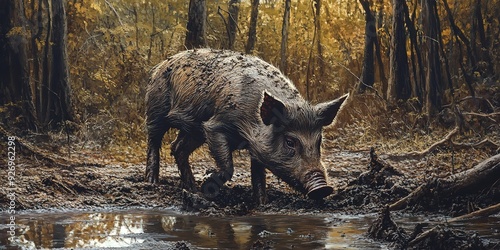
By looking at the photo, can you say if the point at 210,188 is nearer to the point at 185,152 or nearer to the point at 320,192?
the point at 185,152

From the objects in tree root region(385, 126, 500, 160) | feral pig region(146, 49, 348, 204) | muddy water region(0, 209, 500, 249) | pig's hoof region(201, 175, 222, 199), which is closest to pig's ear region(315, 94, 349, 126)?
feral pig region(146, 49, 348, 204)

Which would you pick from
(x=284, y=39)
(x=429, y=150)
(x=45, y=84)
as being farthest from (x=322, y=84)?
(x=429, y=150)

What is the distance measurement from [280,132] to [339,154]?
18.9ft

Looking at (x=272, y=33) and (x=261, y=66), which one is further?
(x=272, y=33)

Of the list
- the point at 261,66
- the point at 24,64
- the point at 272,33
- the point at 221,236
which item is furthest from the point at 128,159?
the point at 272,33

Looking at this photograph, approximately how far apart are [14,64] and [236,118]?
5870mm

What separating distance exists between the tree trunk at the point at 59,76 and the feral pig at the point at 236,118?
186 inches

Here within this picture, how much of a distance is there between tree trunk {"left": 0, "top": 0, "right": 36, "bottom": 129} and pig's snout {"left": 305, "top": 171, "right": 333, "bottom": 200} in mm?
6637

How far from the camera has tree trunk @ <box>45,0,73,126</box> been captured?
15117 mm

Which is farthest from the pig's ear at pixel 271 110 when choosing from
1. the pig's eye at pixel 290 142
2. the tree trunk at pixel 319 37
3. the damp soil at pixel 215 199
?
the tree trunk at pixel 319 37

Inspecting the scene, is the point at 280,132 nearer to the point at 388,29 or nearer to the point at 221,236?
the point at 221,236

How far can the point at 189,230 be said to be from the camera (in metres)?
7.36

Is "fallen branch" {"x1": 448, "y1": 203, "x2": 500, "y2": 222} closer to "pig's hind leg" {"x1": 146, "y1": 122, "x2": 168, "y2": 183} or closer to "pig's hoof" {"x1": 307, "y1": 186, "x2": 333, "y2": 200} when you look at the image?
"pig's hoof" {"x1": 307, "y1": 186, "x2": 333, "y2": 200}

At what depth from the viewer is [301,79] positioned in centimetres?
2142
